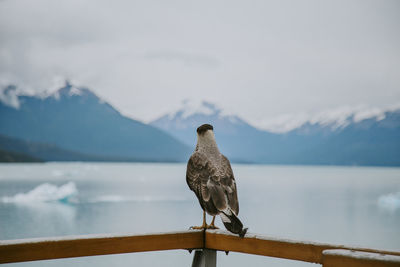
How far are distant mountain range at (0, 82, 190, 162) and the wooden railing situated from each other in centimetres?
15126

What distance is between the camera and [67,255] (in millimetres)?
1474

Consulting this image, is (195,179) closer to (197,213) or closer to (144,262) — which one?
(144,262)

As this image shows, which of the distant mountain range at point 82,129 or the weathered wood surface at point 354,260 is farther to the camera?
the distant mountain range at point 82,129

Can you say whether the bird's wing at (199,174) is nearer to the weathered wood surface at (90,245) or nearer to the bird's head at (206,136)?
the bird's head at (206,136)

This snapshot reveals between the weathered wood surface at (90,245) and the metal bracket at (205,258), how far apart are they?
0.03m

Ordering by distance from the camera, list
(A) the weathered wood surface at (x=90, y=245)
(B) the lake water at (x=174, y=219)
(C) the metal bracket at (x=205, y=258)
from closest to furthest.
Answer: (A) the weathered wood surface at (x=90, y=245) → (C) the metal bracket at (x=205, y=258) → (B) the lake water at (x=174, y=219)

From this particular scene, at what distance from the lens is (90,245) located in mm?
1519

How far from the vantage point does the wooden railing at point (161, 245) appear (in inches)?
55.1

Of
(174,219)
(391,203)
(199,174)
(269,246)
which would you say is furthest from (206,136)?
(391,203)

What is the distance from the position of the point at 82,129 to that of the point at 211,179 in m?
177

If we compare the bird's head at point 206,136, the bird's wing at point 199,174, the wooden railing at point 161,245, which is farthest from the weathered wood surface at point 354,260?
the bird's head at point 206,136

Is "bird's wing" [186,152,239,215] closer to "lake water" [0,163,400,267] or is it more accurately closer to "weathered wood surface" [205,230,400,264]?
"weathered wood surface" [205,230,400,264]

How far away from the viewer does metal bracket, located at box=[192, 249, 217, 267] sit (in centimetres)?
177

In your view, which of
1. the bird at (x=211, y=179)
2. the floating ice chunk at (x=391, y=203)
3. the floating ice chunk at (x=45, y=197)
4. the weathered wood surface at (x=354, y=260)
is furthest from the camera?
the floating ice chunk at (x=391, y=203)
